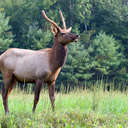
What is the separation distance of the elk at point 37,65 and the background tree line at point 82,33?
18.7 meters

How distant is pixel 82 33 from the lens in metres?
33.8

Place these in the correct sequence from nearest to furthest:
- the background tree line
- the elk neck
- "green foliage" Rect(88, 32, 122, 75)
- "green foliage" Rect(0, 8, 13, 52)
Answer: the elk neck → "green foliage" Rect(0, 8, 13, 52) → the background tree line → "green foliage" Rect(88, 32, 122, 75)

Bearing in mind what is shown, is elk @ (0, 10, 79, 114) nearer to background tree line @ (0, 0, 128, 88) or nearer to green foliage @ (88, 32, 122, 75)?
background tree line @ (0, 0, 128, 88)

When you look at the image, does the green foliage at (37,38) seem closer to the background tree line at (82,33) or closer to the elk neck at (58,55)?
the background tree line at (82,33)

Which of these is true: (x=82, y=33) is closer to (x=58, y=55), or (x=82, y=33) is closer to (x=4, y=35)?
(x=4, y=35)

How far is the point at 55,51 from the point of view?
7.91 m

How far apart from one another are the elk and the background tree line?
1871cm

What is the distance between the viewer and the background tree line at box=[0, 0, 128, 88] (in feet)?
95.7

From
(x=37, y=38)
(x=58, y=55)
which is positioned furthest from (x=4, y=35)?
(x=58, y=55)

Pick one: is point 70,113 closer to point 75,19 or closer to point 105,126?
point 105,126

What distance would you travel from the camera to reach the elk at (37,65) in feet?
24.9

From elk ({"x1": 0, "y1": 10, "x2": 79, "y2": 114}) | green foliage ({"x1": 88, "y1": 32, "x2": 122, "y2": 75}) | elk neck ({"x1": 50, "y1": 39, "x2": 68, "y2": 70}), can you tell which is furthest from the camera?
green foliage ({"x1": 88, "y1": 32, "x2": 122, "y2": 75})

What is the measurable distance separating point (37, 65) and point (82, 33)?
26489 millimetres

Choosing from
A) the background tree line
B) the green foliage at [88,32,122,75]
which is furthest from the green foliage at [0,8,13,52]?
the green foliage at [88,32,122,75]
